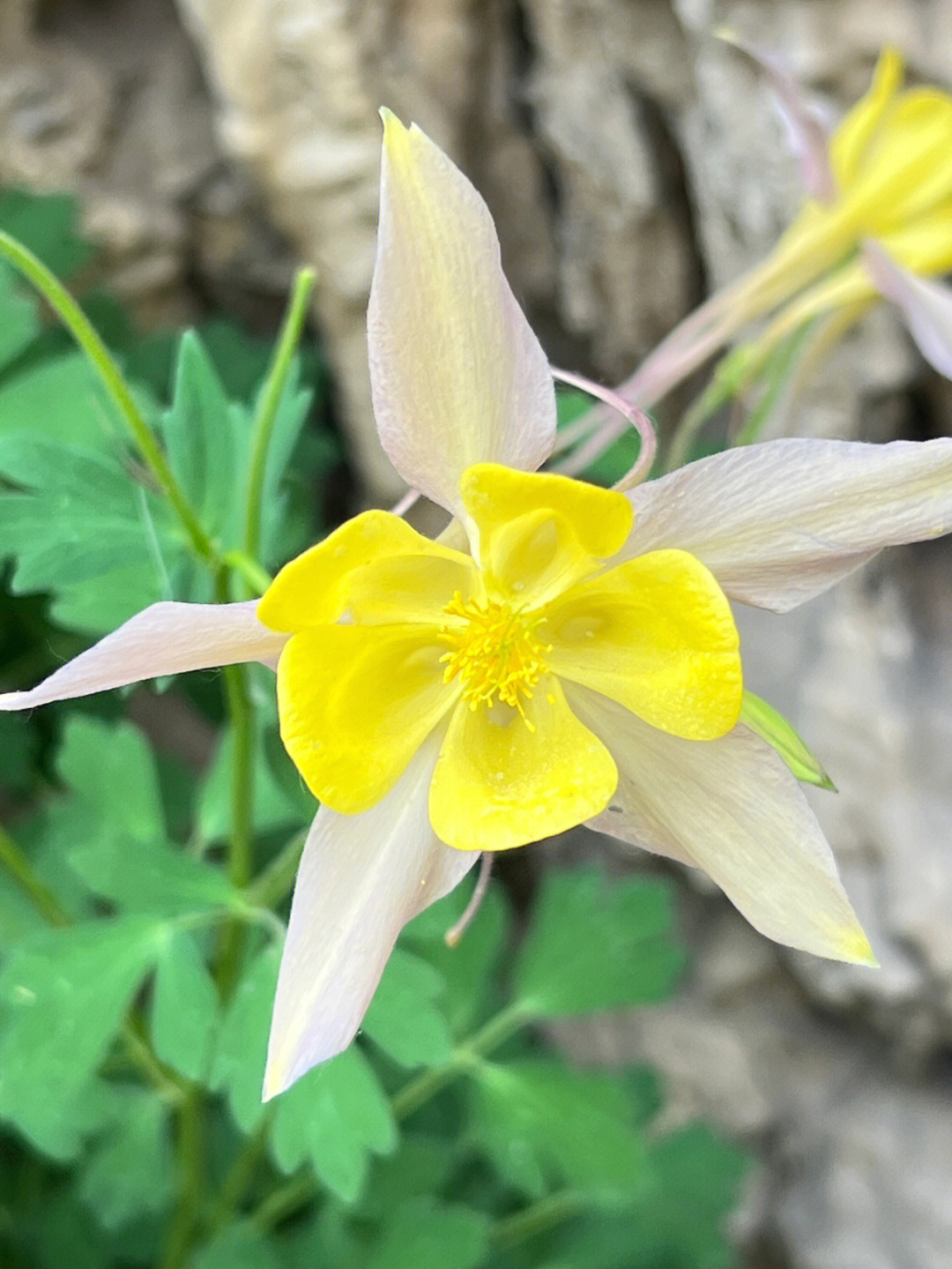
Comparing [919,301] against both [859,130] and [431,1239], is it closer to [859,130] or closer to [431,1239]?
[859,130]

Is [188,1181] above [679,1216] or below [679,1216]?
above

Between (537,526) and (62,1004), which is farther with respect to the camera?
(62,1004)

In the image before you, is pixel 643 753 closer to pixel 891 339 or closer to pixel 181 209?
pixel 891 339

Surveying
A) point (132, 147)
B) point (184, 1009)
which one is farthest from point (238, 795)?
point (132, 147)

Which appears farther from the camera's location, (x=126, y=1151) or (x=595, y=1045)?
(x=595, y=1045)

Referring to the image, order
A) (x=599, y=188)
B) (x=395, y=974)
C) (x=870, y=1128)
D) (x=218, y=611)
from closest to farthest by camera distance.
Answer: (x=218, y=611), (x=395, y=974), (x=599, y=188), (x=870, y=1128)

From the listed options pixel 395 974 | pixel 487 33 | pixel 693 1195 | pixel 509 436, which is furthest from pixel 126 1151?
pixel 487 33

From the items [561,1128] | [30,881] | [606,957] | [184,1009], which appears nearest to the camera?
[184,1009]
